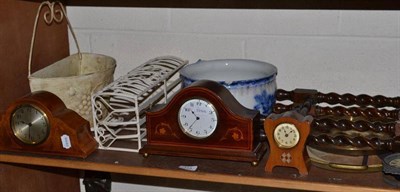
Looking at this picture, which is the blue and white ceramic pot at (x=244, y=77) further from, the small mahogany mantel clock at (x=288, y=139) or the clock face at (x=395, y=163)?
the clock face at (x=395, y=163)

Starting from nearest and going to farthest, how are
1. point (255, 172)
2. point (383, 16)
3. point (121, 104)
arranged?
point (255, 172), point (383, 16), point (121, 104)

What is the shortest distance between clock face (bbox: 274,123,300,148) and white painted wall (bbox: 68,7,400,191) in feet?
1.00

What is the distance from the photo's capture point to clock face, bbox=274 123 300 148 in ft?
2.90

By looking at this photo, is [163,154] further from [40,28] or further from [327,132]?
[40,28]

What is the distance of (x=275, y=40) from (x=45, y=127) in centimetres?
48

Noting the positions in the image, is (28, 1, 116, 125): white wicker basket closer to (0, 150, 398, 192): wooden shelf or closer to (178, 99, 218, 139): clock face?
(0, 150, 398, 192): wooden shelf

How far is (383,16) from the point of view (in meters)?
1.09

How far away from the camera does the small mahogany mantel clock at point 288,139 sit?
88 cm

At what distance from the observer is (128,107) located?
3.63ft

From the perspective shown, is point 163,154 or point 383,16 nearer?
point 163,154

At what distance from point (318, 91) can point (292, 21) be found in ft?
0.49

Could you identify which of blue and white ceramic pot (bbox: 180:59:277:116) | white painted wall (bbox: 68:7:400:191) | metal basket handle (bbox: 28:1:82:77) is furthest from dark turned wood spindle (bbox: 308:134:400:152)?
metal basket handle (bbox: 28:1:82:77)

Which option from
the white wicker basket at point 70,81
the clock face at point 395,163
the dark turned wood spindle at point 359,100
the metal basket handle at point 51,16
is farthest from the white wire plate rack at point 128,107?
the clock face at point 395,163

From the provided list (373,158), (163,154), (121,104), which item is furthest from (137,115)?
(373,158)
